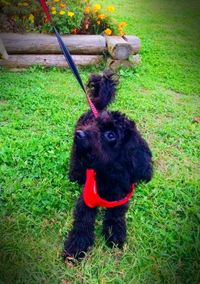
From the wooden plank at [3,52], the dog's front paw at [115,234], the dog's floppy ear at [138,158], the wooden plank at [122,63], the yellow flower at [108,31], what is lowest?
the wooden plank at [122,63]

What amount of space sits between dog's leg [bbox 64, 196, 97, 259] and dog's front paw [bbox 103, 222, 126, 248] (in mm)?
143

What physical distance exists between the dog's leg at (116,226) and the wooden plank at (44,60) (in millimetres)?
3936

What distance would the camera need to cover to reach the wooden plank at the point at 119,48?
566 cm

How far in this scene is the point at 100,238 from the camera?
8.48 ft

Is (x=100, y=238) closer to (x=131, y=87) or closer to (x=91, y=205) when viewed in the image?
(x=91, y=205)

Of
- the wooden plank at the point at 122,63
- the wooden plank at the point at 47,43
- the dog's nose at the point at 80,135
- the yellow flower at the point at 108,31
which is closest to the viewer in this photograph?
the dog's nose at the point at 80,135

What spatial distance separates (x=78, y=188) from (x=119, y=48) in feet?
11.0

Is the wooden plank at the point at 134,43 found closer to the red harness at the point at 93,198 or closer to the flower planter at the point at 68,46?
the flower planter at the point at 68,46

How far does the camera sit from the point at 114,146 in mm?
2014

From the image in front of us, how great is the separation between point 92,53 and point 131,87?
117 centimetres

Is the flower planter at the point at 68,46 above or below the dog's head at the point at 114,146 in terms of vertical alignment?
below

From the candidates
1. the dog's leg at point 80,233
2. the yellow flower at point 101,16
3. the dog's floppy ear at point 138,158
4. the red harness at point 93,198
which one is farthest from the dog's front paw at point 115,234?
the yellow flower at point 101,16

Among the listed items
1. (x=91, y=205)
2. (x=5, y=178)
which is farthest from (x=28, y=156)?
(x=91, y=205)

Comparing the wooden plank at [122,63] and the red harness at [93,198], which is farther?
the wooden plank at [122,63]
